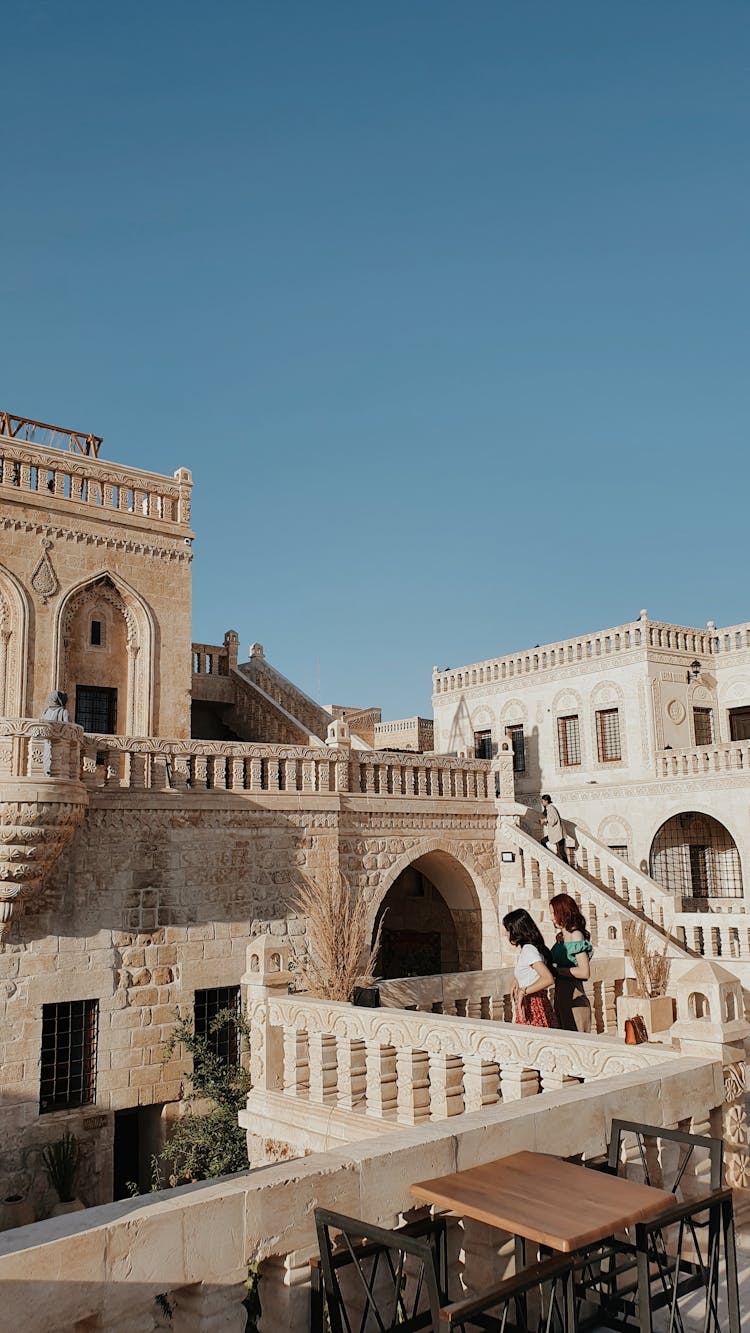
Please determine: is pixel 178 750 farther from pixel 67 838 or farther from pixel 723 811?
pixel 723 811

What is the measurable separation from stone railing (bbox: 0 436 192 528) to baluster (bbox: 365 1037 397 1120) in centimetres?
1066

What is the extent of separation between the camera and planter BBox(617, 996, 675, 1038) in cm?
1151

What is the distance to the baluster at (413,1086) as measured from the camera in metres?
7.67

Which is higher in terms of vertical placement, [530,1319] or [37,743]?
[37,743]

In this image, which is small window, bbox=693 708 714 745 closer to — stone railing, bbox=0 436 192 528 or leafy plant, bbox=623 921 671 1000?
leafy plant, bbox=623 921 671 1000

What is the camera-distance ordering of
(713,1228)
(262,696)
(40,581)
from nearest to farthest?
(713,1228) < (40,581) < (262,696)

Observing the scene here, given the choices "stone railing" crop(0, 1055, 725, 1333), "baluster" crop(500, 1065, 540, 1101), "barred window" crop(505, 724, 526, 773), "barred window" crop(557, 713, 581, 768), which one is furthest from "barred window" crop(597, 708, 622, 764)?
"stone railing" crop(0, 1055, 725, 1333)

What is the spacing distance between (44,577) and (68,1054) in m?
7.18

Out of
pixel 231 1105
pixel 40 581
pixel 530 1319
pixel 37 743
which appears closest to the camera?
pixel 530 1319

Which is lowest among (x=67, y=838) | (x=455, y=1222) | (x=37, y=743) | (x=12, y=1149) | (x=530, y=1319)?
(x=12, y=1149)

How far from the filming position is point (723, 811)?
20875 millimetres

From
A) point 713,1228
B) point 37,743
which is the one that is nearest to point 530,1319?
point 713,1228

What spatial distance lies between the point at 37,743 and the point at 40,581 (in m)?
5.32

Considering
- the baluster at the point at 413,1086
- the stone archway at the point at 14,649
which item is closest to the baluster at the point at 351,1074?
the baluster at the point at 413,1086
